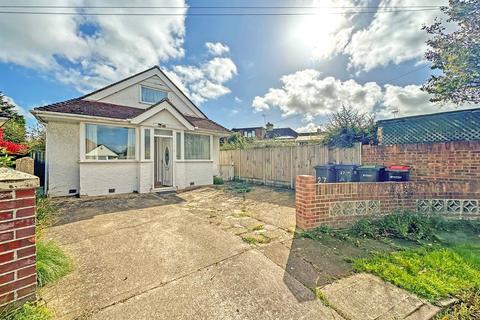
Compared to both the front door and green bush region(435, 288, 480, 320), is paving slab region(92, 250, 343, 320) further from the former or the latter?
the front door

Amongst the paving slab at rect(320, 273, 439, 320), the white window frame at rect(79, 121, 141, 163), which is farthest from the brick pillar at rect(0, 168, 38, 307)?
the white window frame at rect(79, 121, 141, 163)

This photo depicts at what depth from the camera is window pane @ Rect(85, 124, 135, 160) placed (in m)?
8.31

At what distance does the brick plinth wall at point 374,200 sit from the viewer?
4.25 m

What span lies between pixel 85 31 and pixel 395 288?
45.2 ft

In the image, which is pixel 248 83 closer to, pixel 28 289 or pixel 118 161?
pixel 118 161

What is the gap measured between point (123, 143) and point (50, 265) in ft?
23.9

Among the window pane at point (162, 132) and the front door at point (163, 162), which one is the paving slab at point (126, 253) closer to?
the front door at point (163, 162)

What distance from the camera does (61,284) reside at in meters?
2.46

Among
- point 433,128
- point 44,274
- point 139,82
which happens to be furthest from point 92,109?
point 433,128

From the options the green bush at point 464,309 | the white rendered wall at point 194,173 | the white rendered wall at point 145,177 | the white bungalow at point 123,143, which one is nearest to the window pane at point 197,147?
the white bungalow at point 123,143

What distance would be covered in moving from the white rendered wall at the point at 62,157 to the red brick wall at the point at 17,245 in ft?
26.3

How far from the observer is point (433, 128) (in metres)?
5.57

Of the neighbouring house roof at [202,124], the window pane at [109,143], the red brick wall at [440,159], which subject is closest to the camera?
the red brick wall at [440,159]

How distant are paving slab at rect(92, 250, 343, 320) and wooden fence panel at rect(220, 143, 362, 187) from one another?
6375mm
